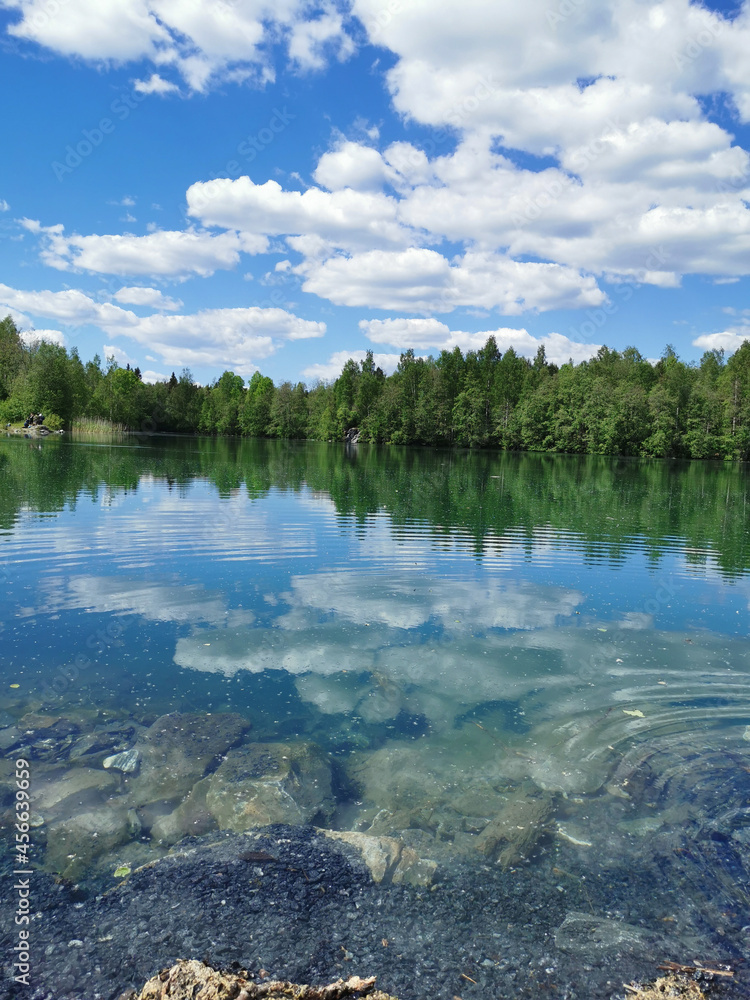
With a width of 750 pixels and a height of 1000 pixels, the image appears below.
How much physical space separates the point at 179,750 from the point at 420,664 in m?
4.84

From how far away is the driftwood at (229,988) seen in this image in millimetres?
4242

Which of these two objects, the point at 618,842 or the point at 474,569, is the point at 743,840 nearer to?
the point at 618,842

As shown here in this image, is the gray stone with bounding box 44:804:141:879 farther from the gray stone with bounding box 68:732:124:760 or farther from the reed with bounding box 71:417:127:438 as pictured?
the reed with bounding box 71:417:127:438

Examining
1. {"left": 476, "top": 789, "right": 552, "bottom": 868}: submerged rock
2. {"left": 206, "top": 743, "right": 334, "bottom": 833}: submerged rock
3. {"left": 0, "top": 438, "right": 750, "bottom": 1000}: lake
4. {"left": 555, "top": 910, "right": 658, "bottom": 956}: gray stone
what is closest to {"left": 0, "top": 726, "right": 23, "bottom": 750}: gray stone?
{"left": 0, "top": 438, "right": 750, "bottom": 1000}: lake

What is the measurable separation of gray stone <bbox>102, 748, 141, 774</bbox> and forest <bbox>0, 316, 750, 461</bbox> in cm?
11263

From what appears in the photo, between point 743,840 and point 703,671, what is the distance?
5.42 meters

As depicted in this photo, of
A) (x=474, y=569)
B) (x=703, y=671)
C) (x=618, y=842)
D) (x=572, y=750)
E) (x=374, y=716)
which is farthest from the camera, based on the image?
(x=474, y=569)

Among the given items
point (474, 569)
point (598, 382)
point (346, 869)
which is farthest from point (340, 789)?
point (598, 382)

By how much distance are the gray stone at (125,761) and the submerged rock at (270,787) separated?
3.51 feet

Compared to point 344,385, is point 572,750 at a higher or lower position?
lower

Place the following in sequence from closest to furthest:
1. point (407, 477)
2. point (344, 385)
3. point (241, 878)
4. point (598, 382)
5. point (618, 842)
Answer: point (241, 878)
point (618, 842)
point (407, 477)
point (598, 382)
point (344, 385)

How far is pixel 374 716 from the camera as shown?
9523 millimetres

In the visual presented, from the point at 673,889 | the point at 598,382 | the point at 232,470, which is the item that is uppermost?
the point at 598,382

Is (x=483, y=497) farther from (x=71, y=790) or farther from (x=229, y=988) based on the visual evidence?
(x=229, y=988)
